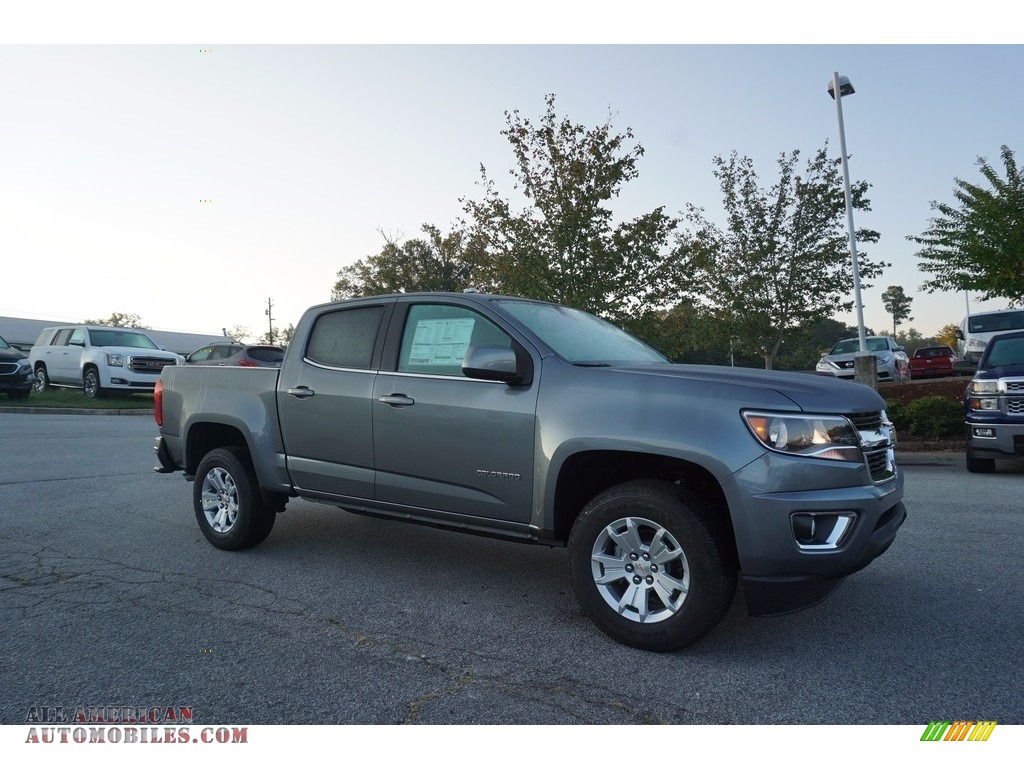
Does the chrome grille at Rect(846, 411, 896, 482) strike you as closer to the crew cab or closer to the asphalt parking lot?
the asphalt parking lot

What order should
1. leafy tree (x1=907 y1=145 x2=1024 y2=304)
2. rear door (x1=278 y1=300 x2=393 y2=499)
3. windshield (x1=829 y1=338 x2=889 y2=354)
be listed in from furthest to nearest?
windshield (x1=829 y1=338 x2=889 y2=354) < leafy tree (x1=907 y1=145 x2=1024 y2=304) < rear door (x1=278 y1=300 x2=393 y2=499)

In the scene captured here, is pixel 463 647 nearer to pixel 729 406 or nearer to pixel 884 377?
pixel 729 406

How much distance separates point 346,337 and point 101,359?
688 inches

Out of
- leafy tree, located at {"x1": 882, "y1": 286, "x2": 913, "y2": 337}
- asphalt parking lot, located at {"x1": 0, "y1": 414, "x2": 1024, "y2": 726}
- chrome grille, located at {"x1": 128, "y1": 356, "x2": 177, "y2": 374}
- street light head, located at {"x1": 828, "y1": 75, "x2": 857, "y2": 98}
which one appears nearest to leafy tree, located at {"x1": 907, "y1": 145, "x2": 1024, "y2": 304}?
street light head, located at {"x1": 828, "y1": 75, "x2": 857, "y2": 98}

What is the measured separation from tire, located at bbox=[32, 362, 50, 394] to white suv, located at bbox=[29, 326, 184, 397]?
0.45 ft

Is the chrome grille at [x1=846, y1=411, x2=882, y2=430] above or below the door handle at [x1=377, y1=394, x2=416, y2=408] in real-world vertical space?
below

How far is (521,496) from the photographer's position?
166 inches

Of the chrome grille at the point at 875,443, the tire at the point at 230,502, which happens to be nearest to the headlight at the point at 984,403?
the chrome grille at the point at 875,443

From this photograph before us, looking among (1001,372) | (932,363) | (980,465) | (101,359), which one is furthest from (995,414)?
(932,363)

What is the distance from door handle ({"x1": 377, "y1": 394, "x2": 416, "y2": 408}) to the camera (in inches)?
184

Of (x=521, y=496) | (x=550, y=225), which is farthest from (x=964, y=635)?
(x=550, y=225)

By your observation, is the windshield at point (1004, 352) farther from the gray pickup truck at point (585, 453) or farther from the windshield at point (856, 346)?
the windshield at point (856, 346)

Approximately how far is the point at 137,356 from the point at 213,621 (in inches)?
707

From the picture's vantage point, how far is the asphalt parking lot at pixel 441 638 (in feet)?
10.4
